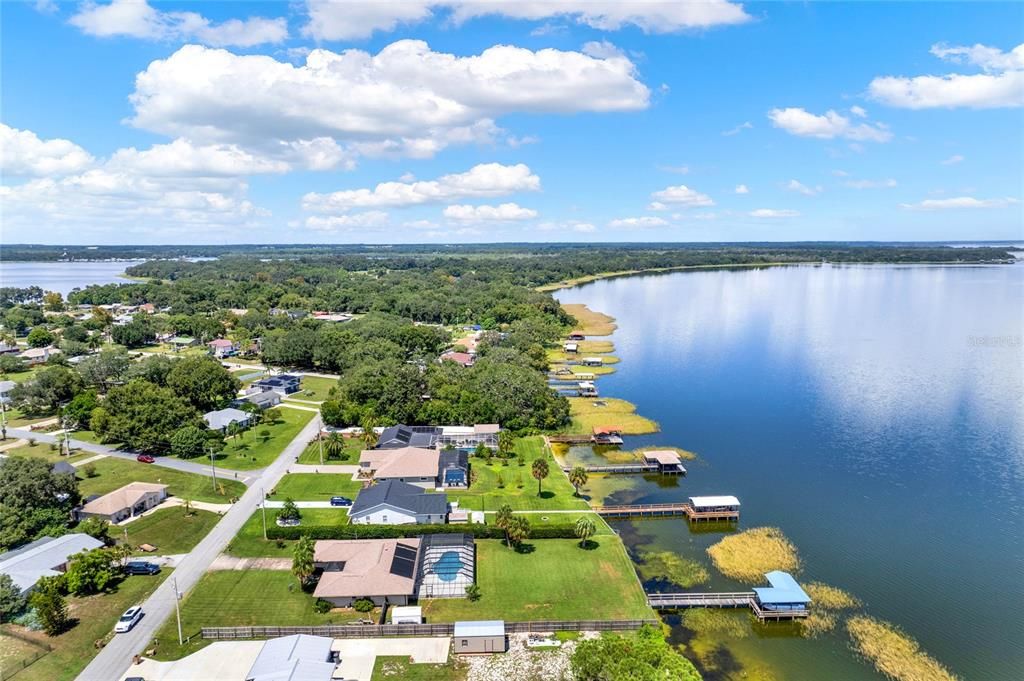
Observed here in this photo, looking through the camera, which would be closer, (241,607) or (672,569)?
(241,607)

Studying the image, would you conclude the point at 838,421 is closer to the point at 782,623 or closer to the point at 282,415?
the point at 782,623

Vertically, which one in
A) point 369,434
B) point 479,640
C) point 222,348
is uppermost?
point 222,348

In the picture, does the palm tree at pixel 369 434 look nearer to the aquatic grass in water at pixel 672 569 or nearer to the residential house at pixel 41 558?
the residential house at pixel 41 558

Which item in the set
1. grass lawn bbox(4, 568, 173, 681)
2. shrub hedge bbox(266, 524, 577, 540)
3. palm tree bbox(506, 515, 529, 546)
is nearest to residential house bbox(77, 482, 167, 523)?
grass lawn bbox(4, 568, 173, 681)

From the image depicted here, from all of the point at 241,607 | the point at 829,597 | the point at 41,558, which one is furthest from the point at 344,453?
the point at 829,597

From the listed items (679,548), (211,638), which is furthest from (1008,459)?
(211,638)

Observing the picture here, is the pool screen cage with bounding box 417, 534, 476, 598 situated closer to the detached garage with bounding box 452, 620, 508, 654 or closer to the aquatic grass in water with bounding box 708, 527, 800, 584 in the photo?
the detached garage with bounding box 452, 620, 508, 654

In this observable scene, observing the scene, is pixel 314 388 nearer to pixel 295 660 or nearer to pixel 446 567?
pixel 446 567
